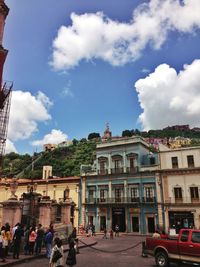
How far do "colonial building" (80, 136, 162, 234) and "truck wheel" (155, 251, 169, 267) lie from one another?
22.3 metres

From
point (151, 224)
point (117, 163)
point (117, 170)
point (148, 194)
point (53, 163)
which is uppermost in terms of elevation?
point (53, 163)

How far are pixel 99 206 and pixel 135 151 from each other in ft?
31.8

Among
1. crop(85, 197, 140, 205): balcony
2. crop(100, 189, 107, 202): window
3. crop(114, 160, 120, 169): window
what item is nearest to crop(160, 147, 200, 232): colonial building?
crop(85, 197, 140, 205): balcony

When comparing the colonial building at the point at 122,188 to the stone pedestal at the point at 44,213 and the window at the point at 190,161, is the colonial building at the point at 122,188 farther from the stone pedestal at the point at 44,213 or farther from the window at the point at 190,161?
the stone pedestal at the point at 44,213

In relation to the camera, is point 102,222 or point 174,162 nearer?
point 174,162

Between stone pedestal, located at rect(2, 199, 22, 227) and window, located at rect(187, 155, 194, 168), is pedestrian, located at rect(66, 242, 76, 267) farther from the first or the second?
window, located at rect(187, 155, 194, 168)

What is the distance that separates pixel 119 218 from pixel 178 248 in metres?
25.7

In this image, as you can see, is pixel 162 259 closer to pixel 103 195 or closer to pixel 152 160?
pixel 152 160

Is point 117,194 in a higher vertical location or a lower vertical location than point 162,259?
higher

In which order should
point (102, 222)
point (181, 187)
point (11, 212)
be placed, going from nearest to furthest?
point (11, 212)
point (181, 187)
point (102, 222)

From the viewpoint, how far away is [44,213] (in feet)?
64.0

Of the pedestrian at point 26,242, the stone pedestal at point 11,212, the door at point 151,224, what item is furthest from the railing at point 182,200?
the pedestrian at point 26,242

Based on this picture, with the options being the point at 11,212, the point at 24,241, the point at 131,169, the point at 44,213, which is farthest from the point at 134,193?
the point at 24,241

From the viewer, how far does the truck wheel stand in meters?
11.9
